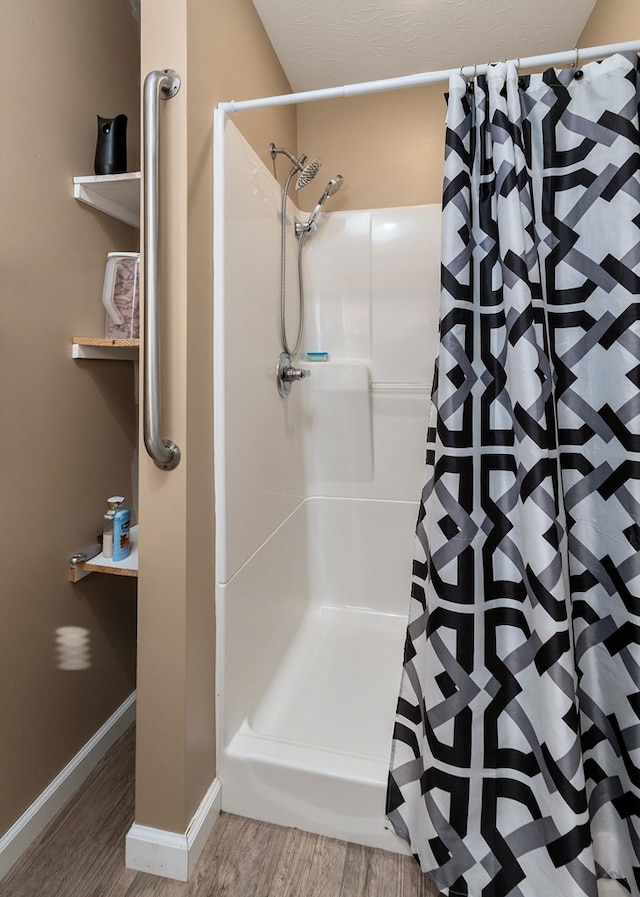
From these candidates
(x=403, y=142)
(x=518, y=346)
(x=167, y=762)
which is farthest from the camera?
(x=403, y=142)

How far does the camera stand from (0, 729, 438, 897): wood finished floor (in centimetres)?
107

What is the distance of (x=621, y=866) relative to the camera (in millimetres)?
986

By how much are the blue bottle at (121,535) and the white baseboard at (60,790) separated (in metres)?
Answer: 0.55

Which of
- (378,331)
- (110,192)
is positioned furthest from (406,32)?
(110,192)

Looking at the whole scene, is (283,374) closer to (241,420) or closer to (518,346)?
(241,420)

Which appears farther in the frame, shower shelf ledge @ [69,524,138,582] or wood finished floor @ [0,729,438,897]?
shower shelf ledge @ [69,524,138,582]

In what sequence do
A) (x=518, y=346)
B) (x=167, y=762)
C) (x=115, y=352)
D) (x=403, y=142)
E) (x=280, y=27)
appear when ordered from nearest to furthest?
(x=518, y=346), (x=167, y=762), (x=115, y=352), (x=280, y=27), (x=403, y=142)

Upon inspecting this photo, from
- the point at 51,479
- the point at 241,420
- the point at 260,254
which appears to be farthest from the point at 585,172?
the point at 51,479

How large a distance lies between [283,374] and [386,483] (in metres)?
0.64

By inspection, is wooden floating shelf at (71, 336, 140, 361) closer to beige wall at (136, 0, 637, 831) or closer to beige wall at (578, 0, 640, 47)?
beige wall at (136, 0, 637, 831)

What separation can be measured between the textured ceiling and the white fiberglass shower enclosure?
38 cm

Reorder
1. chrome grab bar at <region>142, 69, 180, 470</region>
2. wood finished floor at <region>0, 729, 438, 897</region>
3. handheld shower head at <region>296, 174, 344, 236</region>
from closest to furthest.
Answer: chrome grab bar at <region>142, 69, 180, 470</region> → wood finished floor at <region>0, 729, 438, 897</region> → handheld shower head at <region>296, 174, 344, 236</region>

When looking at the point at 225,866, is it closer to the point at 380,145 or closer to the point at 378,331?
the point at 378,331

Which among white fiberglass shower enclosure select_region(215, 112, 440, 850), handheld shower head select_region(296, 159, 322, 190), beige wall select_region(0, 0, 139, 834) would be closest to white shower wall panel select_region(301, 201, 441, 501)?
white fiberglass shower enclosure select_region(215, 112, 440, 850)
